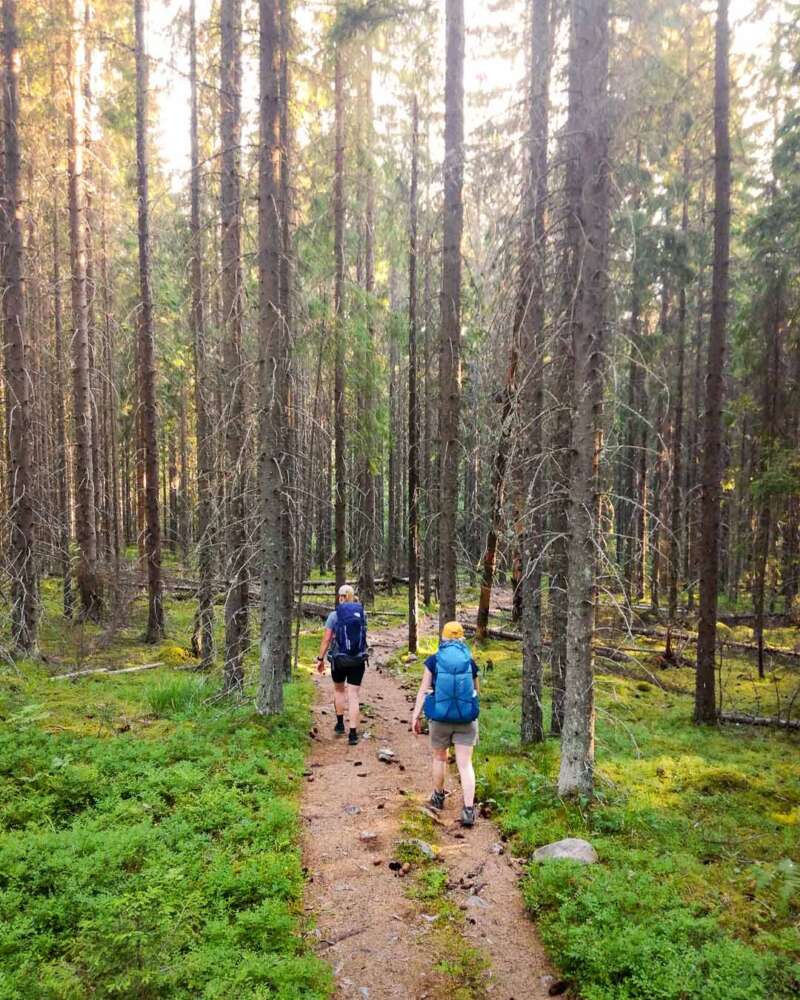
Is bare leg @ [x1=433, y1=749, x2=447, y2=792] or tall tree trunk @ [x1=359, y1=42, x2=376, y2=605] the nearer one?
bare leg @ [x1=433, y1=749, x2=447, y2=792]

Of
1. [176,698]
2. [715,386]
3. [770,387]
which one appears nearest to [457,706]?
[176,698]

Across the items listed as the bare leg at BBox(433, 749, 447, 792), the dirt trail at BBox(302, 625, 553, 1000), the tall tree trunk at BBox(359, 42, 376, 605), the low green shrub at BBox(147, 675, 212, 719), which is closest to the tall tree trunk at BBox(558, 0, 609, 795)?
the bare leg at BBox(433, 749, 447, 792)

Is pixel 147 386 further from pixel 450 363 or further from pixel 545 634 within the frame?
pixel 545 634

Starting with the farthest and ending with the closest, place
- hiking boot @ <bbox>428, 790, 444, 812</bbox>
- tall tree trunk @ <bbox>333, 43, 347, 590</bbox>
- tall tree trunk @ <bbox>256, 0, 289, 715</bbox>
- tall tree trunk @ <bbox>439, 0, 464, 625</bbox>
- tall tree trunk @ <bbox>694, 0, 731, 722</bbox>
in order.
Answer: tall tree trunk @ <bbox>333, 43, 347, 590</bbox>, tall tree trunk @ <bbox>694, 0, 731, 722</bbox>, tall tree trunk @ <bbox>439, 0, 464, 625</bbox>, tall tree trunk @ <bbox>256, 0, 289, 715</bbox>, hiking boot @ <bbox>428, 790, 444, 812</bbox>

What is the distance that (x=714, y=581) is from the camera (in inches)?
451

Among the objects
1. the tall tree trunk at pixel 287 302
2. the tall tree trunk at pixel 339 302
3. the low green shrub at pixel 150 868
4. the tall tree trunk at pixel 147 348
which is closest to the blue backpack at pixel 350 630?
the tall tree trunk at pixel 287 302

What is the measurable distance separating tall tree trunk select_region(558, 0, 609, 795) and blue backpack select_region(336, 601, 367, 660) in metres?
3.31

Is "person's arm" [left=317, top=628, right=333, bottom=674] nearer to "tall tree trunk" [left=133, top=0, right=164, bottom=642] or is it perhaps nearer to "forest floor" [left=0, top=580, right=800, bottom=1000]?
"forest floor" [left=0, top=580, right=800, bottom=1000]

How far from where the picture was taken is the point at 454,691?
6.50 m

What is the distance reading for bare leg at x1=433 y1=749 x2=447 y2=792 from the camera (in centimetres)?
686

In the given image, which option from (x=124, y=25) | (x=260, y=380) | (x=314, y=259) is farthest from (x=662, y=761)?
(x=124, y=25)

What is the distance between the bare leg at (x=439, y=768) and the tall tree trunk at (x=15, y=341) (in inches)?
323

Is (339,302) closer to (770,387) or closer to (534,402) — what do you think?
(534,402)

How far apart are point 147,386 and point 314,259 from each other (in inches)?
203
